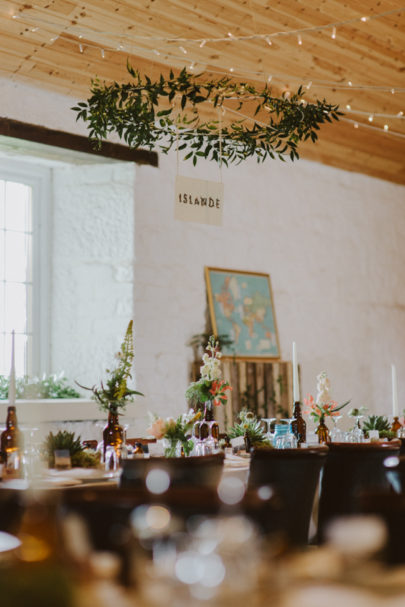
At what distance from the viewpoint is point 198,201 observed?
178 inches

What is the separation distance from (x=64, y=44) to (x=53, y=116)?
57 cm

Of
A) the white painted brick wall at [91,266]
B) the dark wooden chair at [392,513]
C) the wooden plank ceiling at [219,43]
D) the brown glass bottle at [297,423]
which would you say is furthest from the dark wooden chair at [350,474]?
the wooden plank ceiling at [219,43]

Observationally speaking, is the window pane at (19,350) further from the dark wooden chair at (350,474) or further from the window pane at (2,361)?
the dark wooden chair at (350,474)

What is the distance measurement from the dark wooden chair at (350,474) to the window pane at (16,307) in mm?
3225

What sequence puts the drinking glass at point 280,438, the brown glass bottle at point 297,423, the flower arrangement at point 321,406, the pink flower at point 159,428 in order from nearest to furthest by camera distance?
the pink flower at point 159,428 → the drinking glass at point 280,438 → the brown glass bottle at point 297,423 → the flower arrangement at point 321,406

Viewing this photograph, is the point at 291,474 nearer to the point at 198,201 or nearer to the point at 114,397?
the point at 114,397

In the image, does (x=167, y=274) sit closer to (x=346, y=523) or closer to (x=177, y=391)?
(x=177, y=391)

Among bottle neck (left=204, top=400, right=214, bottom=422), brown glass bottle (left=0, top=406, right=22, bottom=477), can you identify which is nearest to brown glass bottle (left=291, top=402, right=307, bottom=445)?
bottle neck (left=204, top=400, right=214, bottom=422)

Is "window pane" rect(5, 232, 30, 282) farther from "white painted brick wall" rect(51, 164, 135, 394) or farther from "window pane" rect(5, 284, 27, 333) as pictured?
"white painted brick wall" rect(51, 164, 135, 394)

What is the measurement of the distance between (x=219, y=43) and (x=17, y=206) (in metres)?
1.94

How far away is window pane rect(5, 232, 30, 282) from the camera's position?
6.31 meters

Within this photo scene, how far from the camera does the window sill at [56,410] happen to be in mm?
5809

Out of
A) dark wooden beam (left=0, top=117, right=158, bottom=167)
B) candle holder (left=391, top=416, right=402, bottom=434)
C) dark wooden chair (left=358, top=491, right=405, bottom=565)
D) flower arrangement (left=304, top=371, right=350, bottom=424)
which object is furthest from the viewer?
dark wooden beam (left=0, top=117, right=158, bottom=167)

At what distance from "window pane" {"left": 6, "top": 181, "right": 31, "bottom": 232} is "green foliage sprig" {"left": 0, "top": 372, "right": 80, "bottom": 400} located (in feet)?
3.77
